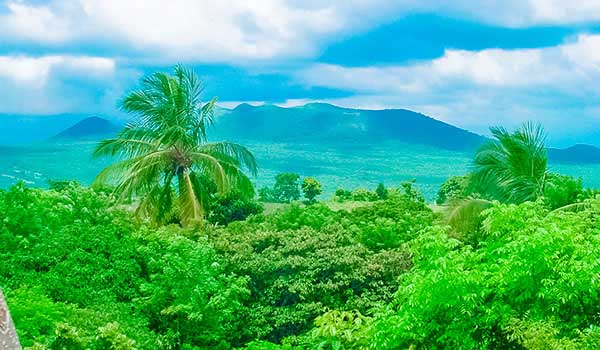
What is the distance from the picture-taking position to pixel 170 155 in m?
27.7

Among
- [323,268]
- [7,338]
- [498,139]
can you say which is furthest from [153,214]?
[7,338]

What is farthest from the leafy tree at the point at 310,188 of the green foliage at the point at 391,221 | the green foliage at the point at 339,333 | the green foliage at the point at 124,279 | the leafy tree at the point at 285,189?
the green foliage at the point at 339,333

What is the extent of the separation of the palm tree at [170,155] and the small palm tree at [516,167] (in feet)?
27.5

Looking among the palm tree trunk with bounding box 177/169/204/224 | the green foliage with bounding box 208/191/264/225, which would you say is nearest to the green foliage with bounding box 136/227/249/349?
the palm tree trunk with bounding box 177/169/204/224

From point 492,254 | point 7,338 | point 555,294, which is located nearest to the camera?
point 7,338

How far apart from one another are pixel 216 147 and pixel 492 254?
14463 mm

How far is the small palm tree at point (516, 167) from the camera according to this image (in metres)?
24.9

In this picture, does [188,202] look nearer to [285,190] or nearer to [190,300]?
[190,300]

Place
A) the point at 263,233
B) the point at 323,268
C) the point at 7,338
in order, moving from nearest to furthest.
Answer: the point at 7,338 < the point at 323,268 < the point at 263,233

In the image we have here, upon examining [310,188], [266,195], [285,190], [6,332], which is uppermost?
[6,332]

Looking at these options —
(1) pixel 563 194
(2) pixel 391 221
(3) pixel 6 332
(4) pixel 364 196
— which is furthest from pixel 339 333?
(4) pixel 364 196

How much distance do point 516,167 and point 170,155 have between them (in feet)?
38.1

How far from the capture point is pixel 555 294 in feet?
44.9

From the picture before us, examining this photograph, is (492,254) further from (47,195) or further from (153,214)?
(47,195)
